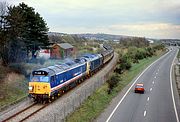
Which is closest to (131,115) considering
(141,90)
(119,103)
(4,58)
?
(119,103)

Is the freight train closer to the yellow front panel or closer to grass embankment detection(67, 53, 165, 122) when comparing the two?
the yellow front panel

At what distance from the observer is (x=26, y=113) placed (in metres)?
31.1

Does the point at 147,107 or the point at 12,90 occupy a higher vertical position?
the point at 12,90

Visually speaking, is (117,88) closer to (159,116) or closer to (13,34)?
(159,116)

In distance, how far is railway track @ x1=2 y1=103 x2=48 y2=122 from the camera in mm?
28520

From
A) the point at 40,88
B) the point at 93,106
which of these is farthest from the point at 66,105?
the point at 40,88

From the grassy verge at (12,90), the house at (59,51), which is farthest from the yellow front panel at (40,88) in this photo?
the house at (59,51)

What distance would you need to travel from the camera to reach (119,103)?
121ft

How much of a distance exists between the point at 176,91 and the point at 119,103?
15.0 m

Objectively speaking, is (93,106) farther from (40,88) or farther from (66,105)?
(40,88)

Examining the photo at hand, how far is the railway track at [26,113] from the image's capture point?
2852 centimetres

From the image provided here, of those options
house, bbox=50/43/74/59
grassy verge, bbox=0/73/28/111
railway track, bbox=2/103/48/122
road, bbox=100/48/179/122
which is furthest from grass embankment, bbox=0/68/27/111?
house, bbox=50/43/74/59

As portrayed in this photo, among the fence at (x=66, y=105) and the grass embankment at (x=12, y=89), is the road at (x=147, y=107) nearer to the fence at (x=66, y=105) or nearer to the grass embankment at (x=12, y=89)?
the fence at (x=66, y=105)

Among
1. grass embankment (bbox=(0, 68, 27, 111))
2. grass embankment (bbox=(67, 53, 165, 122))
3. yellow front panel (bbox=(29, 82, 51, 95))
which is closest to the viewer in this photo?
grass embankment (bbox=(67, 53, 165, 122))
